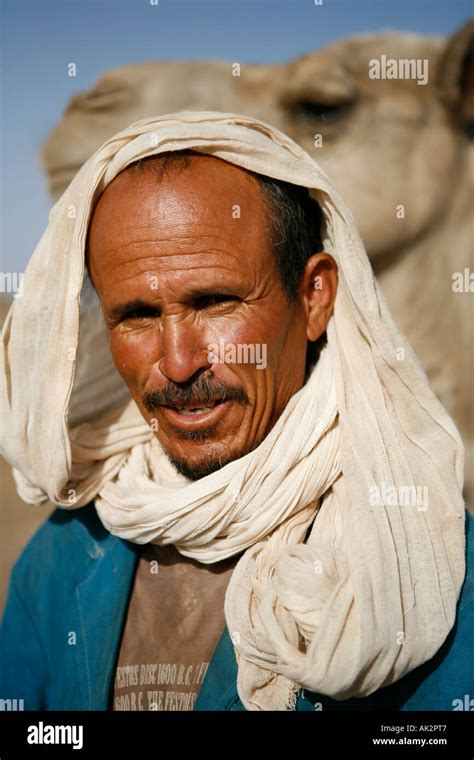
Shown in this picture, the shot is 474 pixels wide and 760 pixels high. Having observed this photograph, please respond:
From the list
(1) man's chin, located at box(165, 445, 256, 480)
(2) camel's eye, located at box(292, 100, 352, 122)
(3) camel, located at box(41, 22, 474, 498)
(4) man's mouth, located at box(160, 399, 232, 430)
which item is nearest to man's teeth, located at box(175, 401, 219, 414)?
(4) man's mouth, located at box(160, 399, 232, 430)

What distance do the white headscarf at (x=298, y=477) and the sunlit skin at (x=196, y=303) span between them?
7 centimetres

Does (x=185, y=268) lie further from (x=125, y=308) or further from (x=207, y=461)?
(x=207, y=461)

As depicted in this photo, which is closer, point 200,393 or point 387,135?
point 200,393

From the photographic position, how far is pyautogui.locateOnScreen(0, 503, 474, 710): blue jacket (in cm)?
202

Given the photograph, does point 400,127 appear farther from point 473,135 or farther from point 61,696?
point 61,696

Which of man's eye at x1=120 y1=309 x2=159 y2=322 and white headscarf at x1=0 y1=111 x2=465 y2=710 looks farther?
man's eye at x1=120 y1=309 x2=159 y2=322

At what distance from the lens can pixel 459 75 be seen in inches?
209

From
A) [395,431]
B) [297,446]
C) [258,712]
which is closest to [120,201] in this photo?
[297,446]

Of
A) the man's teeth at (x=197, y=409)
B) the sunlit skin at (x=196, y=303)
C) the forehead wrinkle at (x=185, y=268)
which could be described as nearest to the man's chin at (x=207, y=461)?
the sunlit skin at (x=196, y=303)

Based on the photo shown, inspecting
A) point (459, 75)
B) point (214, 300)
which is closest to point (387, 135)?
point (459, 75)

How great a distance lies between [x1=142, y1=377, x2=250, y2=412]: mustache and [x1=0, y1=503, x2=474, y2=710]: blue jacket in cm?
52

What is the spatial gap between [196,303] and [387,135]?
357 centimetres

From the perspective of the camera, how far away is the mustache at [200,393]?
211cm

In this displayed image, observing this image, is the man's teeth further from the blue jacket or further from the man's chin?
the blue jacket
